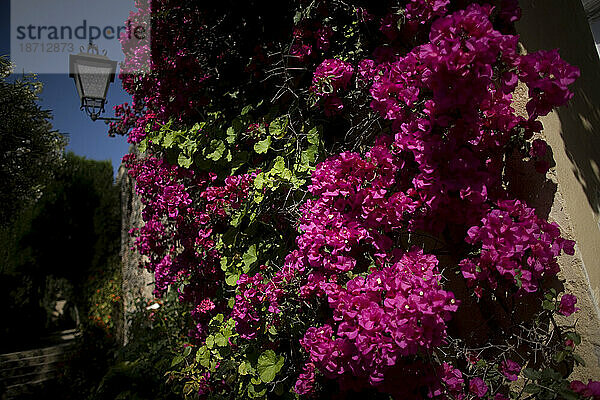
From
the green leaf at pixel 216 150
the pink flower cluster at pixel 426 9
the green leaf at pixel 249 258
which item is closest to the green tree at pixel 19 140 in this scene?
the green leaf at pixel 216 150

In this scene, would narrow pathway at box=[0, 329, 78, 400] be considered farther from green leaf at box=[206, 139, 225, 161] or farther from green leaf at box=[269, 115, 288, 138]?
green leaf at box=[269, 115, 288, 138]

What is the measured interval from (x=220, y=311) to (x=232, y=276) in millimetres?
453

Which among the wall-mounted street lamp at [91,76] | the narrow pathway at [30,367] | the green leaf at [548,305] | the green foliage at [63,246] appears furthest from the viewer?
the green foliage at [63,246]

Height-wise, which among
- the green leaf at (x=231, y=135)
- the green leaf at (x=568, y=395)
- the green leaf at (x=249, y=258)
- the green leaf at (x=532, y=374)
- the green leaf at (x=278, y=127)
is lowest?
the green leaf at (x=568, y=395)

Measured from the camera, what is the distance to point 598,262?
4.74ft

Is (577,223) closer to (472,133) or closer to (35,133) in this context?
(472,133)

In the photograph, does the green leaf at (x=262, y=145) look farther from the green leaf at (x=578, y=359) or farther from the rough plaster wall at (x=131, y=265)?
the rough plaster wall at (x=131, y=265)

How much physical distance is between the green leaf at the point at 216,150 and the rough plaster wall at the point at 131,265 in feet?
14.5

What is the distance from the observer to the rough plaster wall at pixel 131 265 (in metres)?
6.24

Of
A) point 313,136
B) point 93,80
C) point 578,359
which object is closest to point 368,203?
point 313,136

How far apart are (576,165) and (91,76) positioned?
15.4ft

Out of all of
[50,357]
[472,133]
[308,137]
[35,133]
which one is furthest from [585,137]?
[50,357]

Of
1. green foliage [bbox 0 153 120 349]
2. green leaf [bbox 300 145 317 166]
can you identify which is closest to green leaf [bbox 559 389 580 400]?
green leaf [bbox 300 145 317 166]

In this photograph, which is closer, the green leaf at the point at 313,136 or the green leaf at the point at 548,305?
the green leaf at the point at 548,305
